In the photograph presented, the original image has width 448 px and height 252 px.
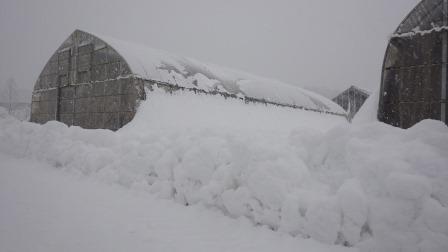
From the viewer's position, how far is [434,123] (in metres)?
3.40

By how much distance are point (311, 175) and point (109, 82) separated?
1031cm

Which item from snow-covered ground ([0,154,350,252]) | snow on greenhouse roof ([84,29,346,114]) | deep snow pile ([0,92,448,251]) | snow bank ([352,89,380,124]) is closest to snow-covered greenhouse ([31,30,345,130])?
snow on greenhouse roof ([84,29,346,114])

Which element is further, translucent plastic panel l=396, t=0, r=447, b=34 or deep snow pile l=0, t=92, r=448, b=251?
translucent plastic panel l=396, t=0, r=447, b=34

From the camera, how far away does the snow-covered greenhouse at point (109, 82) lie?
11.3 m

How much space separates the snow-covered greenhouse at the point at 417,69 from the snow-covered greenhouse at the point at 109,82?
823 centimetres

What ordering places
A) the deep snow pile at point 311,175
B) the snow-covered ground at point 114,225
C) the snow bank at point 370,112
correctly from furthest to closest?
the snow bank at point 370,112
the snow-covered ground at point 114,225
the deep snow pile at point 311,175

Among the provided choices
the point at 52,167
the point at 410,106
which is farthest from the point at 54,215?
the point at 410,106

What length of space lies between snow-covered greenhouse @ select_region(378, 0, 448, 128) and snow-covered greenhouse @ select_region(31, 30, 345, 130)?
823 cm

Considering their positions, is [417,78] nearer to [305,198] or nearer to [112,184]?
[305,198]

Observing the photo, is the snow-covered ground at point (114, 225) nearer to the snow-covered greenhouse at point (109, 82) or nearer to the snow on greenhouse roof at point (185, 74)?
the snow-covered greenhouse at point (109, 82)

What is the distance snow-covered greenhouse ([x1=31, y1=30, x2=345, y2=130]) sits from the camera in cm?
1131

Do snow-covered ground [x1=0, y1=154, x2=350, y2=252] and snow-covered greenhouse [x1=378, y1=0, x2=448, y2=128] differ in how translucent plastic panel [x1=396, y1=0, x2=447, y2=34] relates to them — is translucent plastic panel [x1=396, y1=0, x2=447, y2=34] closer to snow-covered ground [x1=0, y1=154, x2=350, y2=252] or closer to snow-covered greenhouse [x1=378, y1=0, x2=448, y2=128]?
snow-covered greenhouse [x1=378, y1=0, x2=448, y2=128]

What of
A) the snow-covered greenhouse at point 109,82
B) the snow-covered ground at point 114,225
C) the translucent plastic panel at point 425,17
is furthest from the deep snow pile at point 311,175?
the snow-covered greenhouse at point 109,82

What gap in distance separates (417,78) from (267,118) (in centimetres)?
890
